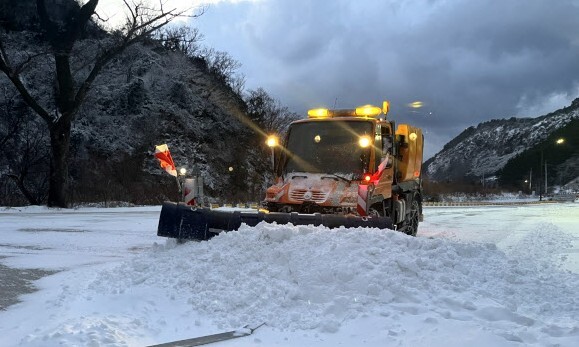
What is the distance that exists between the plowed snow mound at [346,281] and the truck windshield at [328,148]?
2742mm

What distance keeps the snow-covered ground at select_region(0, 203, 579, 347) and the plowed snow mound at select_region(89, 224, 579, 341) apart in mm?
14

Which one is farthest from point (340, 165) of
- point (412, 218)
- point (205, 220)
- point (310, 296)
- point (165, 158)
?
point (310, 296)

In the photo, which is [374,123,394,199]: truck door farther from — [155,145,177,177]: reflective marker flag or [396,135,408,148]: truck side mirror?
[155,145,177,177]: reflective marker flag

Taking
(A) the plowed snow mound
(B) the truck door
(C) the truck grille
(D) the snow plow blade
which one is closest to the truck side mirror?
(B) the truck door

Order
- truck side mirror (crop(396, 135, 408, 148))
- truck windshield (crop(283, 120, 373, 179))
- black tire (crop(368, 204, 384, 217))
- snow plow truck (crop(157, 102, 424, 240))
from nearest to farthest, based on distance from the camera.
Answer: snow plow truck (crop(157, 102, 424, 240)), black tire (crop(368, 204, 384, 217)), truck windshield (crop(283, 120, 373, 179)), truck side mirror (crop(396, 135, 408, 148))

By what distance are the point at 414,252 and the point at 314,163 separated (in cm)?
383

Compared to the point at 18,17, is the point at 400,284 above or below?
below

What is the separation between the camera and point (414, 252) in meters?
6.09

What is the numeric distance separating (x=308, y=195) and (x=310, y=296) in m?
3.68

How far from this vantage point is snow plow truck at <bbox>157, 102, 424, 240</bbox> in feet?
26.9

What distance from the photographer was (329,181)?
360 inches

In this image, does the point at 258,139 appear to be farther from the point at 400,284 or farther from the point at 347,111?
the point at 400,284

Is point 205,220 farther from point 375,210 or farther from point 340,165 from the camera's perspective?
point 375,210

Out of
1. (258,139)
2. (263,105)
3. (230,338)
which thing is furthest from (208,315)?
(263,105)
